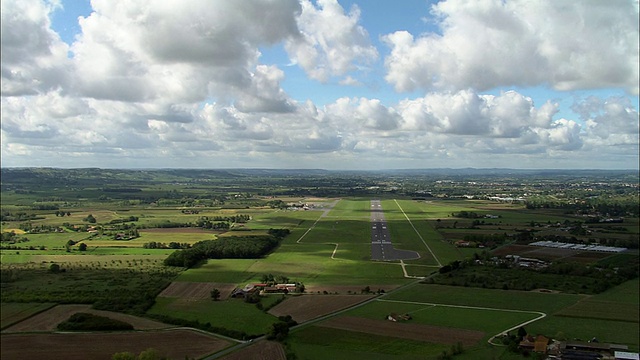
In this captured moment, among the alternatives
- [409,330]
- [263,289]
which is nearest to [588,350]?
[409,330]

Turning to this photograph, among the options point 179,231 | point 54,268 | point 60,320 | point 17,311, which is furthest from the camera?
point 179,231

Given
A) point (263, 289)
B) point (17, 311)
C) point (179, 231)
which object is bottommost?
point (17, 311)

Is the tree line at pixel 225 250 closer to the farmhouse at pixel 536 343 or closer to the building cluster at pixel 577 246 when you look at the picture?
the farmhouse at pixel 536 343

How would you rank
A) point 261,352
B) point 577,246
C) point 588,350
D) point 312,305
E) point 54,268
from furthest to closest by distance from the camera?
point 577,246 < point 54,268 < point 312,305 < point 261,352 < point 588,350

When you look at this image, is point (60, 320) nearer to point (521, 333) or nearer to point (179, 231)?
point (521, 333)

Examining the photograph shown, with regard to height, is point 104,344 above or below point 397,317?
below

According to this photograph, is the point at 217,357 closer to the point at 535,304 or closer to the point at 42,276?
the point at 535,304

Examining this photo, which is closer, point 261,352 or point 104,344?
point 261,352

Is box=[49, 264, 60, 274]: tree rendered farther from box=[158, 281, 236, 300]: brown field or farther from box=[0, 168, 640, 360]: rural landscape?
box=[158, 281, 236, 300]: brown field
